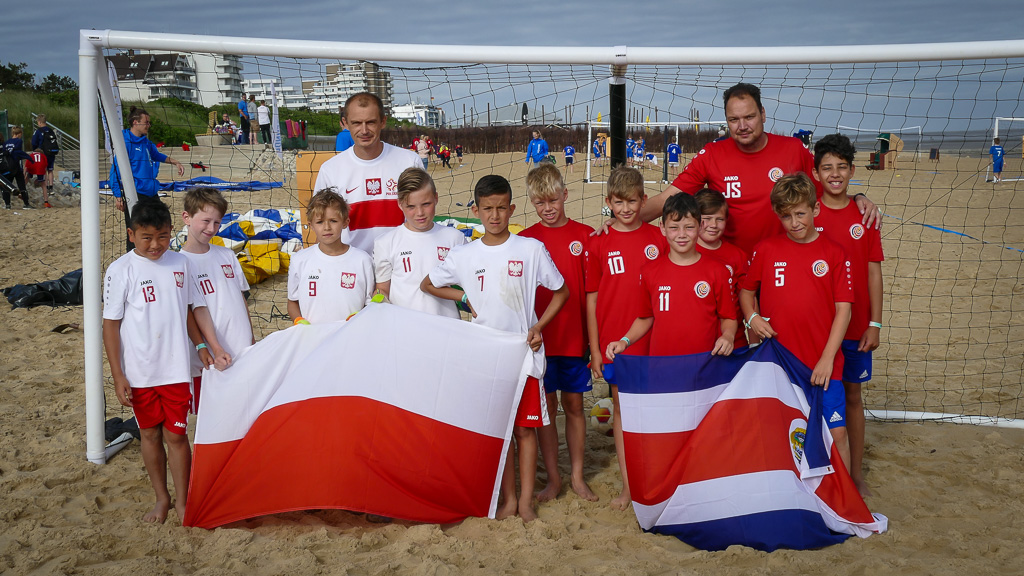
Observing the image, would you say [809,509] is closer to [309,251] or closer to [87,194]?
[309,251]

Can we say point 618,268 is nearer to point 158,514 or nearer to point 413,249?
point 413,249

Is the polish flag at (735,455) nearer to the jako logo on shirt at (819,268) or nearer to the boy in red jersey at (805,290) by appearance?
the boy in red jersey at (805,290)

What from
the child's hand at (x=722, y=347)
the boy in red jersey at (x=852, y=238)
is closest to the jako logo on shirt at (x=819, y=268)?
the boy in red jersey at (x=852, y=238)

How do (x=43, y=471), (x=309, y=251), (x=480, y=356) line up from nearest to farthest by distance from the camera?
(x=480, y=356)
(x=309, y=251)
(x=43, y=471)

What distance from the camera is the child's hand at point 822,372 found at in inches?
134

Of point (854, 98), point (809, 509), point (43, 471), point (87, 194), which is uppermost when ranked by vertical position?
point (854, 98)

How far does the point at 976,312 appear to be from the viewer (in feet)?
24.3

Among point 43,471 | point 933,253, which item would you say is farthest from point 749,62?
point 933,253

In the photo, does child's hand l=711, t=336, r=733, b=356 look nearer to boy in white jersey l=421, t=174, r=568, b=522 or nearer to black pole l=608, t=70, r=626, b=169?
boy in white jersey l=421, t=174, r=568, b=522

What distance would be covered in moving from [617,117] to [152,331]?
10.3ft

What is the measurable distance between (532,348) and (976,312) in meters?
6.11

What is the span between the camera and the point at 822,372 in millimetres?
3418

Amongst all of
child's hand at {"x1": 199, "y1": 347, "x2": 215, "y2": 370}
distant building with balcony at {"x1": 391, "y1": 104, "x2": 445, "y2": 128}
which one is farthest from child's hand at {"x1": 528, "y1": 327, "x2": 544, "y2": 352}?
distant building with balcony at {"x1": 391, "y1": 104, "x2": 445, "y2": 128}

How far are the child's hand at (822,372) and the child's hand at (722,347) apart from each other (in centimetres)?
44
